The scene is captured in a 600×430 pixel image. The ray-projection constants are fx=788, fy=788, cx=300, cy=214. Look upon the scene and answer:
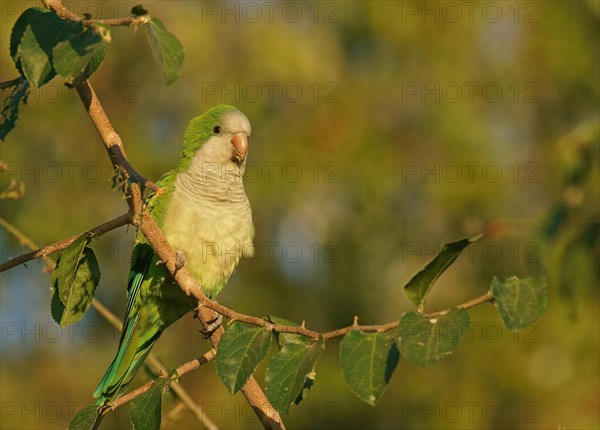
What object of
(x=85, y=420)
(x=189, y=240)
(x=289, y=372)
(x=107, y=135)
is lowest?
(x=189, y=240)

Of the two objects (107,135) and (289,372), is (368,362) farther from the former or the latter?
(107,135)

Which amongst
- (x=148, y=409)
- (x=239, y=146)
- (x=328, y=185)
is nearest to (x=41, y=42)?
(x=148, y=409)

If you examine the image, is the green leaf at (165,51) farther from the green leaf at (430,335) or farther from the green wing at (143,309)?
the green wing at (143,309)

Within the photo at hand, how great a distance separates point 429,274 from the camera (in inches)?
68.4

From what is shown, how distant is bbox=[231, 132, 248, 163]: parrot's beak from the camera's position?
12.0ft

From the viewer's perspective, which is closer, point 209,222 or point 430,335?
point 430,335

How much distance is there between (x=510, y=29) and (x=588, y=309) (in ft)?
10.1

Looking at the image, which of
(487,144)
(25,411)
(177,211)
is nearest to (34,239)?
(25,411)

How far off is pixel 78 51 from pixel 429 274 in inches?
34.8

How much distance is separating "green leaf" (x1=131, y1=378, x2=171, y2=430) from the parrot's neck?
1395mm

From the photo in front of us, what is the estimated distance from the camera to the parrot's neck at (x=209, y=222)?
3.35m

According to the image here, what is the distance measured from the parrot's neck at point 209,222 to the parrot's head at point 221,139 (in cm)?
5

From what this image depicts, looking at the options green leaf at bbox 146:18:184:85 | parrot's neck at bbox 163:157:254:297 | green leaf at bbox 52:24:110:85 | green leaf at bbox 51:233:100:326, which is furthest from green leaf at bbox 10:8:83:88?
parrot's neck at bbox 163:157:254:297

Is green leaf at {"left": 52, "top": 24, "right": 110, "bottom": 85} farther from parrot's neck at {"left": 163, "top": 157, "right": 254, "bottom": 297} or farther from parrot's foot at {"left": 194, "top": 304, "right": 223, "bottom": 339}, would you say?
parrot's neck at {"left": 163, "top": 157, "right": 254, "bottom": 297}
